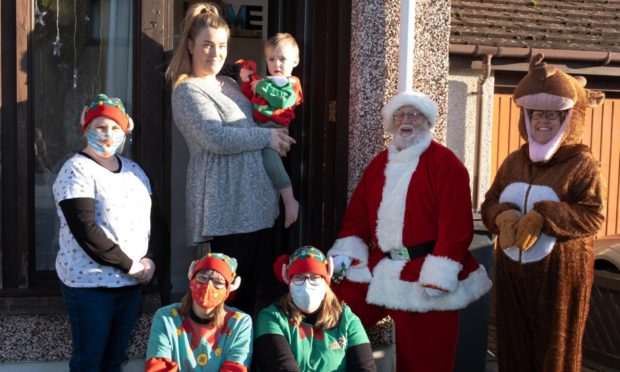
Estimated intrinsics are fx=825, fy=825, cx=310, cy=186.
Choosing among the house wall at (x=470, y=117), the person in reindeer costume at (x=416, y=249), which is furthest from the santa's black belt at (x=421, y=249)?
the house wall at (x=470, y=117)

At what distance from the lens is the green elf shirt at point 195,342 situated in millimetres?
3527

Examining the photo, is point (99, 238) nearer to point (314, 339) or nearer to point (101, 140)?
point (101, 140)

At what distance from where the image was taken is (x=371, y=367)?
371 centimetres

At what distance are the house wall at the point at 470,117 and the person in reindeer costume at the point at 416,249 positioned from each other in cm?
620

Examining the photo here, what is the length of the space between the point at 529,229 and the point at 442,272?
0.51 meters

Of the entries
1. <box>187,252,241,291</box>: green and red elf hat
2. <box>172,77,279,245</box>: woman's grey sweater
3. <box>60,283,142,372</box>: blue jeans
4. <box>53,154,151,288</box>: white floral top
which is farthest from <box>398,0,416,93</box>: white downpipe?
<box>60,283,142,372</box>: blue jeans

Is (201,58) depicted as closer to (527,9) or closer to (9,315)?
(9,315)

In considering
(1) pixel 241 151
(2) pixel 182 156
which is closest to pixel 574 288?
(1) pixel 241 151

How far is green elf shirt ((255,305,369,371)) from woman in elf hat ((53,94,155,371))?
0.60 m

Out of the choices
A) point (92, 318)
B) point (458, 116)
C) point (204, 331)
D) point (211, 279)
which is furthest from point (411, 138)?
point (458, 116)

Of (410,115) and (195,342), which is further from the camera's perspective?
(410,115)

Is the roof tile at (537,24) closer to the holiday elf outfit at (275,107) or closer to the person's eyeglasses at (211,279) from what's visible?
the holiday elf outfit at (275,107)

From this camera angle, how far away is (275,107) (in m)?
4.21

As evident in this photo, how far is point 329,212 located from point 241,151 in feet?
2.94
